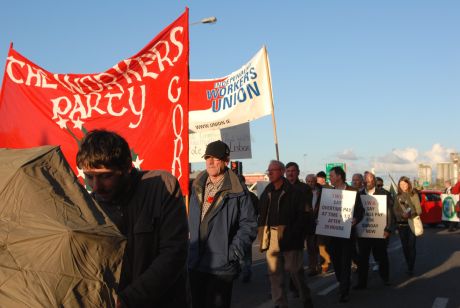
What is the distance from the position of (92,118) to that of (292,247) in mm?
3037

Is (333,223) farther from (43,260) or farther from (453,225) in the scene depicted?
(453,225)

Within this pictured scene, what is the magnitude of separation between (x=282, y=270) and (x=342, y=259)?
6.08 feet

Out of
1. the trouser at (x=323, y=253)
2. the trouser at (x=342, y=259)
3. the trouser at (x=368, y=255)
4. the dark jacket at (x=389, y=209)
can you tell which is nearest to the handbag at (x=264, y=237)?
the trouser at (x=342, y=259)

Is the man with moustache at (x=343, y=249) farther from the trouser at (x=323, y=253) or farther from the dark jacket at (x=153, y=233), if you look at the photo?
the dark jacket at (x=153, y=233)

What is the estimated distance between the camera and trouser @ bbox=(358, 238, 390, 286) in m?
10.7

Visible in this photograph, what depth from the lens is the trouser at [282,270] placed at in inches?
311

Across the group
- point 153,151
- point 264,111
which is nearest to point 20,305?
point 153,151

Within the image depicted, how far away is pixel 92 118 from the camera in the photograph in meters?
6.47

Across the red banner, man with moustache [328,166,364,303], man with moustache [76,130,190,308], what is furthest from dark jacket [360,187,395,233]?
man with moustache [76,130,190,308]

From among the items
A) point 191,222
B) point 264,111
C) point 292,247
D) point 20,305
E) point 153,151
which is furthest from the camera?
point 264,111

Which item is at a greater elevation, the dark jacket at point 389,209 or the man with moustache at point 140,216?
the man with moustache at point 140,216

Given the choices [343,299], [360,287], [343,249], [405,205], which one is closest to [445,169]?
[405,205]

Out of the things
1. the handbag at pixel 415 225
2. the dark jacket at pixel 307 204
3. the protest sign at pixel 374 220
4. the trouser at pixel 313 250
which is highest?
the dark jacket at pixel 307 204

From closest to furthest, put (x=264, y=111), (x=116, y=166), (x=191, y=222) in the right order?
(x=116, y=166) → (x=191, y=222) → (x=264, y=111)
